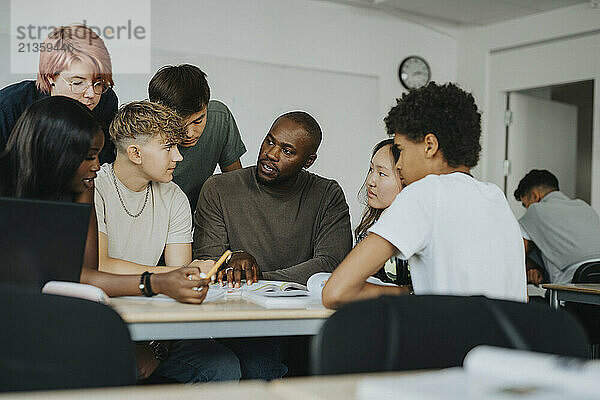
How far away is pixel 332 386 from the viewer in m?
0.88

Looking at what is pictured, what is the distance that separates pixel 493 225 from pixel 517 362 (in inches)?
38.0

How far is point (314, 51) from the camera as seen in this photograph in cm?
527

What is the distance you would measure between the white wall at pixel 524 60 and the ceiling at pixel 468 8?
0.09 m

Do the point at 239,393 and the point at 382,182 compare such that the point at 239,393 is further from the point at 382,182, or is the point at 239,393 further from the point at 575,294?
the point at 575,294

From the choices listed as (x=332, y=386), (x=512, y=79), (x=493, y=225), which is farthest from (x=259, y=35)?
(x=332, y=386)

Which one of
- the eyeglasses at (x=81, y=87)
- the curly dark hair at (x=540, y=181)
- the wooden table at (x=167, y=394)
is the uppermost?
the eyeglasses at (x=81, y=87)

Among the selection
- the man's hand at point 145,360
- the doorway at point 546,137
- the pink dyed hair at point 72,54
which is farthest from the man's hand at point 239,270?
the doorway at point 546,137

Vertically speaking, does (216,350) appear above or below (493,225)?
below

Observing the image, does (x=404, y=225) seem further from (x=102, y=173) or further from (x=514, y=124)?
(x=514, y=124)

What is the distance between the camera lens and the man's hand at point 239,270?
8.21 feet

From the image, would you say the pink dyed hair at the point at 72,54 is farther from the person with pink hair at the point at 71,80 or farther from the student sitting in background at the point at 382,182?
the student sitting in background at the point at 382,182

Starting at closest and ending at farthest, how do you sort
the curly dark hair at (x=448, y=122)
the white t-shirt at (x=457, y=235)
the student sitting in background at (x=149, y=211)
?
the white t-shirt at (x=457, y=235) < the curly dark hair at (x=448, y=122) < the student sitting in background at (x=149, y=211)

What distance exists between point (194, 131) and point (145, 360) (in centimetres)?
188

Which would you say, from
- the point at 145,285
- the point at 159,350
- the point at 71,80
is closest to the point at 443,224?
the point at 145,285
